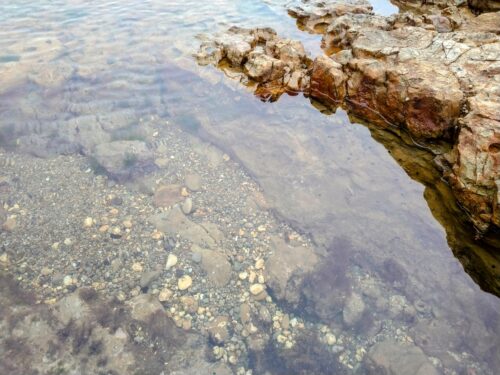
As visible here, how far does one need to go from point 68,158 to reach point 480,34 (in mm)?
11591

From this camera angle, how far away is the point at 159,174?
7602 mm

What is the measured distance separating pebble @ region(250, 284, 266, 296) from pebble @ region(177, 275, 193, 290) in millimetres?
1061

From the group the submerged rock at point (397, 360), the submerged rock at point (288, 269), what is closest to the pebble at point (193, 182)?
the submerged rock at point (288, 269)

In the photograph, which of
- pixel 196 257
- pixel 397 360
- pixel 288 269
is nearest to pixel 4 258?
pixel 196 257

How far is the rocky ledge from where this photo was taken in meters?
6.17

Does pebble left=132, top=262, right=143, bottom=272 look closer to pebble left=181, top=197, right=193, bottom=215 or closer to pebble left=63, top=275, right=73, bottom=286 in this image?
pebble left=63, top=275, right=73, bottom=286

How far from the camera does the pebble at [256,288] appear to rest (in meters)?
5.70

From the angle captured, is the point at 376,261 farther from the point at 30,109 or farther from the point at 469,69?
the point at 30,109

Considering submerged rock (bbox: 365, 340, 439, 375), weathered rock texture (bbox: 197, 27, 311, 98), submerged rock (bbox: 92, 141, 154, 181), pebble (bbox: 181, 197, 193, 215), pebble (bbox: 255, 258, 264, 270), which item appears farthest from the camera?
weathered rock texture (bbox: 197, 27, 311, 98)

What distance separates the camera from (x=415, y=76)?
26.3 ft

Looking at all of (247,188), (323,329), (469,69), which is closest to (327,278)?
(323,329)

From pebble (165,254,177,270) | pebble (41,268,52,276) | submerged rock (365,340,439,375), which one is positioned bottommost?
submerged rock (365,340,439,375)

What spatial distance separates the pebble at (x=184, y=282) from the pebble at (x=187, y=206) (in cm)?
154

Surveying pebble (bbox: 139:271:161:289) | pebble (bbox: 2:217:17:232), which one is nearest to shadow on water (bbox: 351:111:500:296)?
pebble (bbox: 139:271:161:289)
